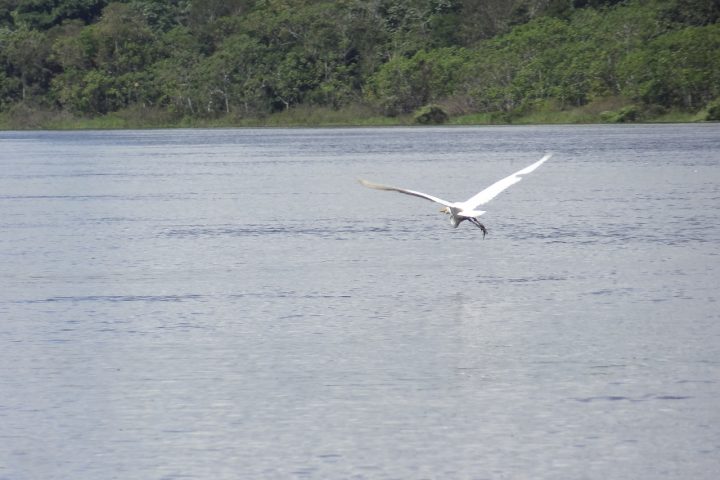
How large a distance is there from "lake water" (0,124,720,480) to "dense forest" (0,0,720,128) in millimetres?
67467

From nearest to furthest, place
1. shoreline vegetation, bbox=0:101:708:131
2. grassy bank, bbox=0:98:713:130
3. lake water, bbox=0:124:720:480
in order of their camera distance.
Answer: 1. lake water, bbox=0:124:720:480
2. grassy bank, bbox=0:98:713:130
3. shoreline vegetation, bbox=0:101:708:131

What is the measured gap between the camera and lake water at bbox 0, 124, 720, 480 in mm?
10938

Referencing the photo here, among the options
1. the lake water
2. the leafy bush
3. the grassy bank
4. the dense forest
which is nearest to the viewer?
the lake water

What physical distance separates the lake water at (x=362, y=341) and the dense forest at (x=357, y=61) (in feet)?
221

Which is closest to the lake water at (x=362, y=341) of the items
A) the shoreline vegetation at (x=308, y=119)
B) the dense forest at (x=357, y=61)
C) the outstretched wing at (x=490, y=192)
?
the outstretched wing at (x=490, y=192)

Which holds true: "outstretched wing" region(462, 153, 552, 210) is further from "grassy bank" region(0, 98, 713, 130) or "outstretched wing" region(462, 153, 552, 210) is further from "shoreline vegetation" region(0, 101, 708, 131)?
"shoreline vegetation" region(0, 101, 708, 131)

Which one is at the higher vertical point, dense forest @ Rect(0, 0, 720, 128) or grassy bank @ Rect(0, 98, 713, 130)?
dense forest @ Rect(0, 0, 720, 128)

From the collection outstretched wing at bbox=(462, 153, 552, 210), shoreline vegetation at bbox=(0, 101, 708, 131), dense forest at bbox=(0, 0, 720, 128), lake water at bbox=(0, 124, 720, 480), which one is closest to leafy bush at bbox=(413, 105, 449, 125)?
dense forest at bbox=(0, 0, 720, 128)

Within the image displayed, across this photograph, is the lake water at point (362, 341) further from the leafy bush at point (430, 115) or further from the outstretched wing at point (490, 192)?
the leafy bush at point (430, 115)

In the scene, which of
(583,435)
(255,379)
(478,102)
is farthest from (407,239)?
(478,102)

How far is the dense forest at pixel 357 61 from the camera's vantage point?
100000mm

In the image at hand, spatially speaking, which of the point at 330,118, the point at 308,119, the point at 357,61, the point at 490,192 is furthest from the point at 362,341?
the point at 308,119

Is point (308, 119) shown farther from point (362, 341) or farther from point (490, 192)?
point (362, 341)

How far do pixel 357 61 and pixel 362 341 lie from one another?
328ft
